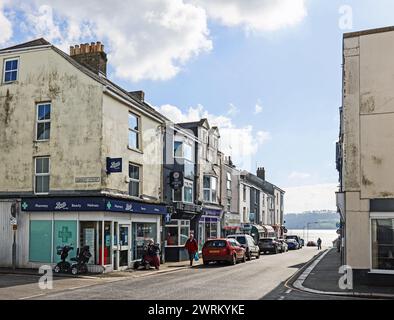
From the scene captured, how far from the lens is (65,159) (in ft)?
75.9

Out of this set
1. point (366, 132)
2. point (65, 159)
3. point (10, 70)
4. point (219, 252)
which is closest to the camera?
point (366, 132)

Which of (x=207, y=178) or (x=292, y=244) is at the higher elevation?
(x=207, y=178)

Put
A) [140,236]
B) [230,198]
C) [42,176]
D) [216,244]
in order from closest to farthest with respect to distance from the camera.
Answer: [42,176] < [140,236] < [216,244] < [230,198]

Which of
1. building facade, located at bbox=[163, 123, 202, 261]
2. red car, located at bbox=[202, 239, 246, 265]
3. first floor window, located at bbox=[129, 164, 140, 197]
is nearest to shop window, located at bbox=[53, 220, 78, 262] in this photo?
first floor window, located at bbox=[129, 164, 140, 197]

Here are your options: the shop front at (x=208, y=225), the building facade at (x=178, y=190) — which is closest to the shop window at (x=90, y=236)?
the building facade at (x=178, y=190)

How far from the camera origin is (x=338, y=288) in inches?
665

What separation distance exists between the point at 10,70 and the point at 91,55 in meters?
4.60

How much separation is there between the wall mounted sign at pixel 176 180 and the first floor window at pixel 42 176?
29.1 feet

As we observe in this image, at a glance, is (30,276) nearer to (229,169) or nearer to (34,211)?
(34,211)

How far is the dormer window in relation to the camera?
24938 millimetres

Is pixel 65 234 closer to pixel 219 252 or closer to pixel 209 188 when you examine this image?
pixel 219 252

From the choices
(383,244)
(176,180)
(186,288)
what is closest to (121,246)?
(176,180)

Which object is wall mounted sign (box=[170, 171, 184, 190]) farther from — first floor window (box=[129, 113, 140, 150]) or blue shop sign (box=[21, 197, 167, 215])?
blue shop sign (box=[21, 197, 167, 215])
